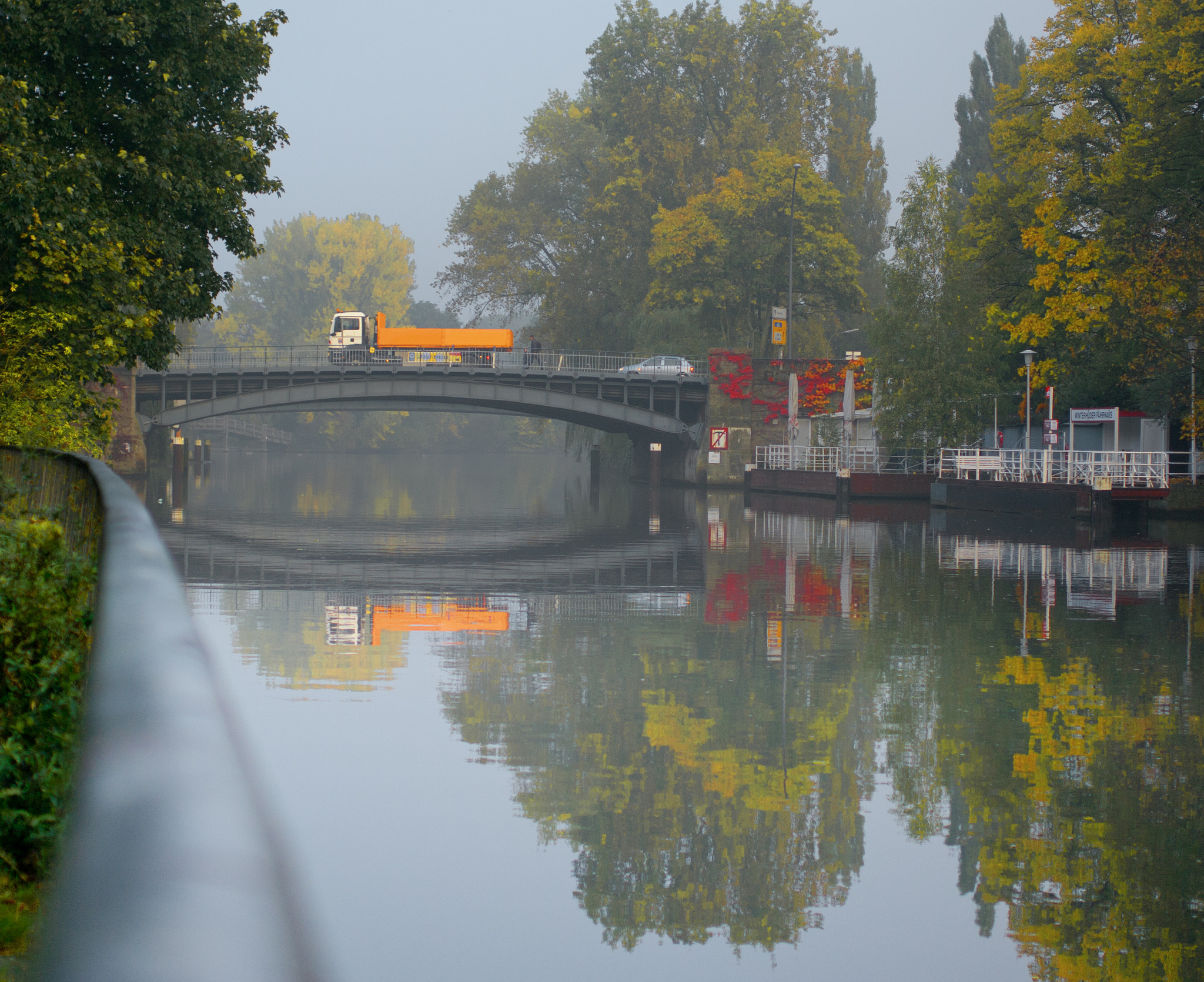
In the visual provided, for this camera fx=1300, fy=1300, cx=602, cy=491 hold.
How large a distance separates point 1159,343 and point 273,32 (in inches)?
1021

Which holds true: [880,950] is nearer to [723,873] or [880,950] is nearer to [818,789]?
[723,873]

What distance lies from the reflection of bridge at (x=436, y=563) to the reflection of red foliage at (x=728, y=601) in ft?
1.47

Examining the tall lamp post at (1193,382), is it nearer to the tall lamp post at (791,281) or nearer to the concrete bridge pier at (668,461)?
the tall lamp post at (791,281)

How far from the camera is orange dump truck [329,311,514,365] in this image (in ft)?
184

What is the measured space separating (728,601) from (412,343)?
159 feet

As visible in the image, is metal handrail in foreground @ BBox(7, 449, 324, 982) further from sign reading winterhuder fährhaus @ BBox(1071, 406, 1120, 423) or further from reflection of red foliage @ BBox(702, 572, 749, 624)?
sign reading winterhuder fährhaus @ BBox(1071, 406, 1120, 423)

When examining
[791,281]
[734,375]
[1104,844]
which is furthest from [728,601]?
[734,375]

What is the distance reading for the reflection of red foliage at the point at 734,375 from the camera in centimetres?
5684

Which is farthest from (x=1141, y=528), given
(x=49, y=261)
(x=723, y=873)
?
(x=723, y=873)

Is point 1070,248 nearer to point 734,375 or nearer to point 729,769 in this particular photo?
point 734,375

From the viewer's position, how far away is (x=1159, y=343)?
1453 inches

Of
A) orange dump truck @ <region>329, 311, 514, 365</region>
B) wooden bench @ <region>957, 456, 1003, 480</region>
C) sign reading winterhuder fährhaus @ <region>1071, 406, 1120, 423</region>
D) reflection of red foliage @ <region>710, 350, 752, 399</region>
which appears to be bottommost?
wooden bench @ <region>957, 456, 1003, 480</region>

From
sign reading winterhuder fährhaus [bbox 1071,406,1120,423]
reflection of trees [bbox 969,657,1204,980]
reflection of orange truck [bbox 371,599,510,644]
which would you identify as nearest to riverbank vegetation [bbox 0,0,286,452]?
reflection of orange truck [bbox 371,599,510,644]

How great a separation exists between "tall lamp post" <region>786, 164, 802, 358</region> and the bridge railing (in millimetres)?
3917
